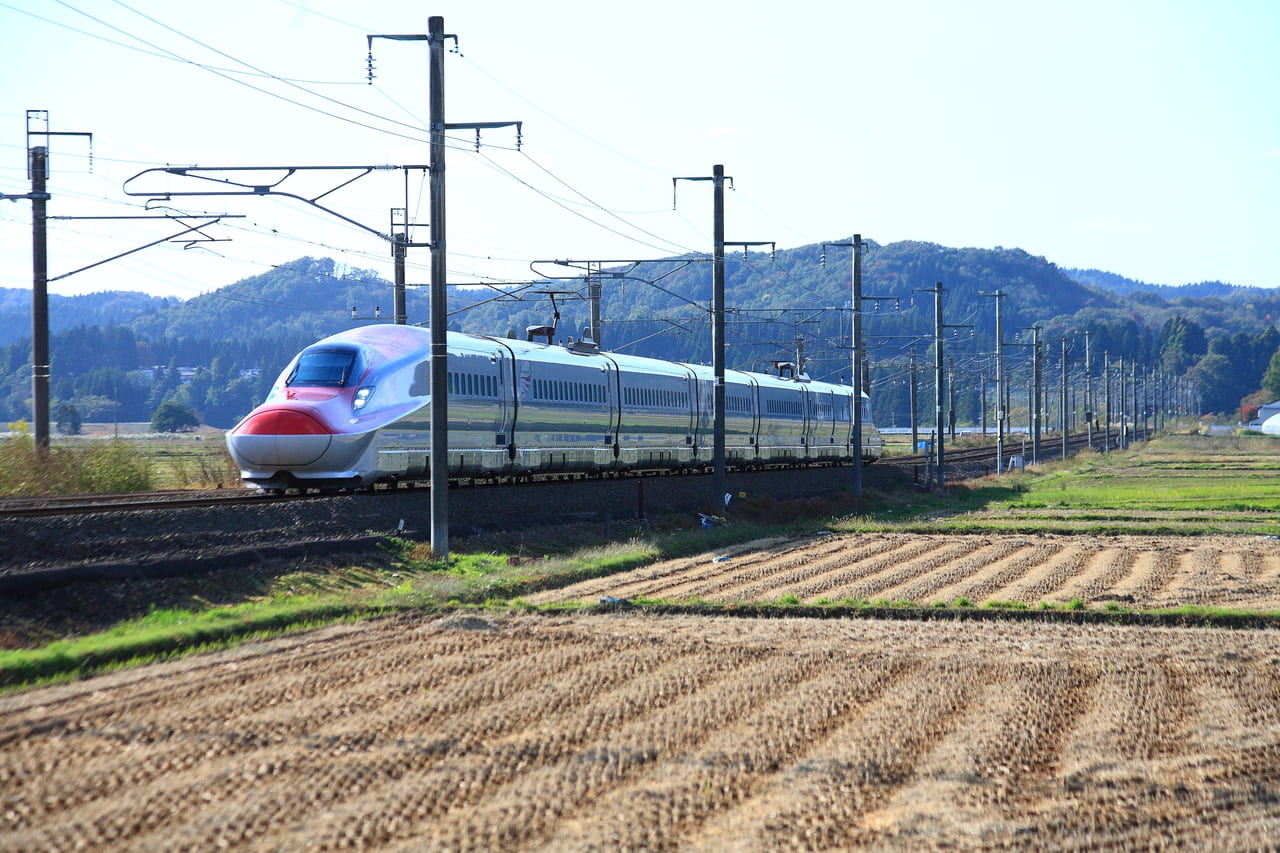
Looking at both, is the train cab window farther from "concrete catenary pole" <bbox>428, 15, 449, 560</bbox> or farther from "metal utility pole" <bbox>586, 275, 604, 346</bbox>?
"metal utility pole" <bbox>586, 275, 604, 346</bbox>

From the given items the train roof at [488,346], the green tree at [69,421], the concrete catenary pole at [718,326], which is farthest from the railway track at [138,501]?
the green tree at [69,421]

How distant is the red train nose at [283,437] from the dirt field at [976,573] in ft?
18.6

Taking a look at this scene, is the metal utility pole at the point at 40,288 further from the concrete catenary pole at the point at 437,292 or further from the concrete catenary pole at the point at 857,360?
the concrete catenary pole at the point at 857,360

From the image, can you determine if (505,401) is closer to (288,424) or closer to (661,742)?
(288,424)

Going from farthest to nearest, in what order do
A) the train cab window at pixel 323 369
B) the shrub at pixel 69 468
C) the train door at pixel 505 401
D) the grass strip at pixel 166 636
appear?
the train door at pixel 505 401 < the shrub at pixel 69 468 < the train cab window at pixel 323 369 < the grass strip at pixel 166 636

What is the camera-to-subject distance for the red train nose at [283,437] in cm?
2436

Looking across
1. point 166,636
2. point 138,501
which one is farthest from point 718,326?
point 166,636

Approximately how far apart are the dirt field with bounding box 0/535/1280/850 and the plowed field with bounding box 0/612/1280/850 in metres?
0.03

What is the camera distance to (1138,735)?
35.7 feet

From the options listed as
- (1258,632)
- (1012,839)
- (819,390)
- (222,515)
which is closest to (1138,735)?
(1012,839)

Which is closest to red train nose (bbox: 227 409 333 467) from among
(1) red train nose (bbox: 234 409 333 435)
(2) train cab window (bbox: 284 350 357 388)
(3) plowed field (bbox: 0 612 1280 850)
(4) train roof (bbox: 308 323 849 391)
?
(1) red train nose (bbox: 234 409 333 435)

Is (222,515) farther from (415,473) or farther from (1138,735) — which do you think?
(1138,735)

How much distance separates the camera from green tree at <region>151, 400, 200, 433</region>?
5084 inches

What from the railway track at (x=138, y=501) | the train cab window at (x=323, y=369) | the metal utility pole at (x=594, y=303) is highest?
the metal utility pole at (x=594, y=303)
